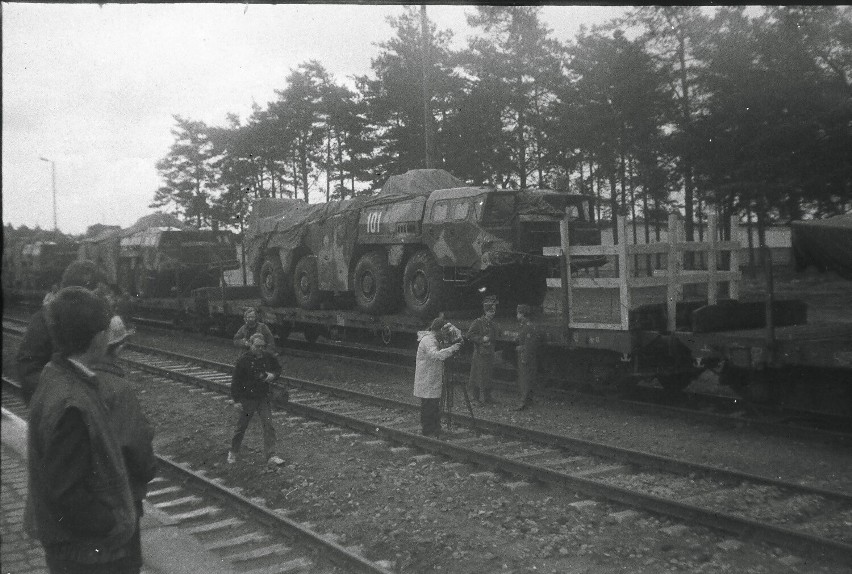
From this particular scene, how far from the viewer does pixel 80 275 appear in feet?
17.0

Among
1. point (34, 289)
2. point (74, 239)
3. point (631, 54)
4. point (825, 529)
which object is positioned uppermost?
point (631, 54)

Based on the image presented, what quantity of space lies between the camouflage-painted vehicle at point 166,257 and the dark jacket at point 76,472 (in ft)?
64.9

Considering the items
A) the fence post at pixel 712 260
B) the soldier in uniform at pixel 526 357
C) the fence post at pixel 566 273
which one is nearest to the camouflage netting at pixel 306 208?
the fence post at pixel 566 273

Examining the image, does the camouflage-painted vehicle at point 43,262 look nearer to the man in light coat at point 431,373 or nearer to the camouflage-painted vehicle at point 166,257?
the camouflage-painted vehicle at point 166,257

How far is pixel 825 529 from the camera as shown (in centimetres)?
611

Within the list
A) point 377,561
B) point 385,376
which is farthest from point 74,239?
point 377,561

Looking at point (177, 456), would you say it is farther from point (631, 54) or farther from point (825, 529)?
point (631, 54)

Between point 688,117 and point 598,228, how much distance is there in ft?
17.8

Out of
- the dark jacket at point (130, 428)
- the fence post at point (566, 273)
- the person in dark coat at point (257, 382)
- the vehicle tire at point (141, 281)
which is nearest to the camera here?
the dark jacket at point (130, 428)

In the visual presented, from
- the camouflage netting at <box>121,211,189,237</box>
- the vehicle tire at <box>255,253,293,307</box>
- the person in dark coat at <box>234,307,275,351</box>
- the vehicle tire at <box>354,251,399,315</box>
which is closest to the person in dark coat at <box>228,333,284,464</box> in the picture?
the person in dark coat at <box>234,307,275,351</box>

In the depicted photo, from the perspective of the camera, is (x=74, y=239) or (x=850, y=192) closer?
(x=850, y=192)

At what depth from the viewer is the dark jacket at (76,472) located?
2988 mm

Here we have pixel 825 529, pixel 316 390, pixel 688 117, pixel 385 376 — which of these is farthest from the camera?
pixel 688 117

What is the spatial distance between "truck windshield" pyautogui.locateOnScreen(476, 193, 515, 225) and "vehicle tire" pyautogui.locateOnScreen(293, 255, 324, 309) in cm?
534
